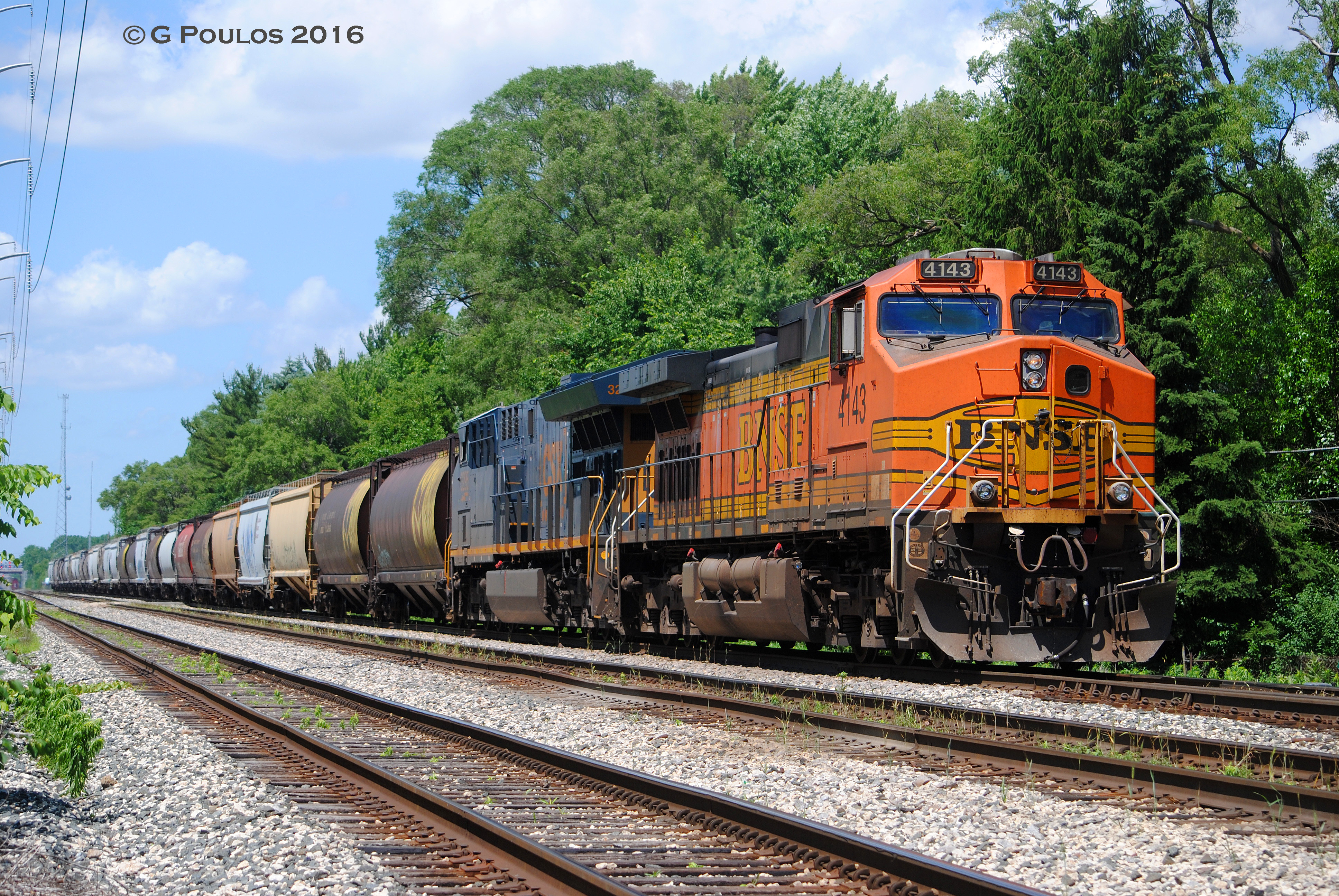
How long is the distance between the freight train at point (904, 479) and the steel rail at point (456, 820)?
5.42 m

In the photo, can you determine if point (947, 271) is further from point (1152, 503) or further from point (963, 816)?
point (963, 816)

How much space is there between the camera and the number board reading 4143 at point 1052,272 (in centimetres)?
1227

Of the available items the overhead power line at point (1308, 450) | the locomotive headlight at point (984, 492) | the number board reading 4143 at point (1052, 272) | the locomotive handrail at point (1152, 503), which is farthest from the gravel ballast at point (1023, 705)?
the overhead power line at point (1308, 450)

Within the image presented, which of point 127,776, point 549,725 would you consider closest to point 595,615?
point 549,725

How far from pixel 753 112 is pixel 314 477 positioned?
121ft

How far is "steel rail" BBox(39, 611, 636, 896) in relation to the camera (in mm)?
4852

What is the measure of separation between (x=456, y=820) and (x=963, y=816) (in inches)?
99.3

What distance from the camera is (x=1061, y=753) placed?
288 inches

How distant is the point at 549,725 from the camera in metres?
9.99

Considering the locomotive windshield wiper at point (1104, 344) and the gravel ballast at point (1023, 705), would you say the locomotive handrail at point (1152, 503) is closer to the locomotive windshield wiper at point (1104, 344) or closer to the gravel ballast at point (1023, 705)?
the locomotive windshield wiper at point (1104, 344)

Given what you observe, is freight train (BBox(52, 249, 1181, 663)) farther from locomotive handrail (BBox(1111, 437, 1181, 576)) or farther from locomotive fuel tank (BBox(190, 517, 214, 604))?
locomotive fuel tank (BBox(190, 517, 214, 604))

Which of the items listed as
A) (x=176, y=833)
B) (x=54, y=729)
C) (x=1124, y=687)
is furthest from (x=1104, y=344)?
(x=54, y=729)

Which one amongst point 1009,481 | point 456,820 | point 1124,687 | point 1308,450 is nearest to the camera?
point 456,820

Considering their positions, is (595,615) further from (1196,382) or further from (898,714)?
(1196,382)
